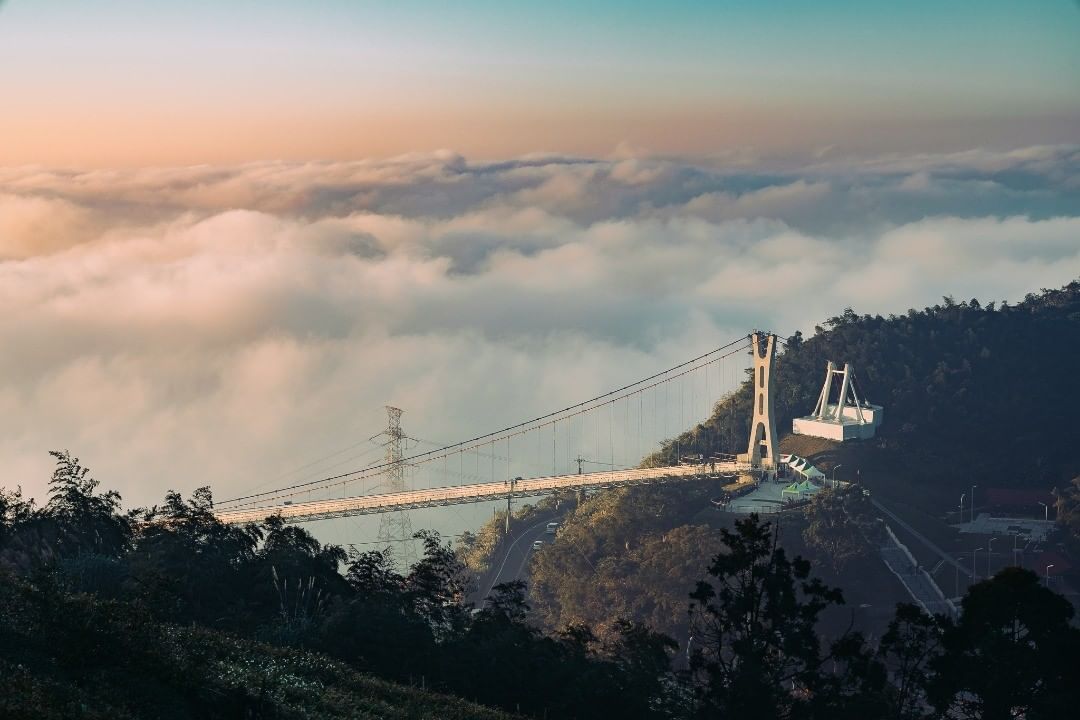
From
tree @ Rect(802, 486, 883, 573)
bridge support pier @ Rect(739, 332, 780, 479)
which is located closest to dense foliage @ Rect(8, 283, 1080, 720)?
tree @ Rect(802, 486, 883, 573)

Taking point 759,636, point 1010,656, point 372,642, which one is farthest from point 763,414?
point 1010,656

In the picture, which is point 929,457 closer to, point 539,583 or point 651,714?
point 539,583

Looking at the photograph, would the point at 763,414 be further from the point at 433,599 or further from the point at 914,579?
the point at 433,599

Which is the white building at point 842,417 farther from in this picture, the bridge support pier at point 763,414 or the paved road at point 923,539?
the paved road at point 923,539

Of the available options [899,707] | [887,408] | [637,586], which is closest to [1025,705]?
[899,707]

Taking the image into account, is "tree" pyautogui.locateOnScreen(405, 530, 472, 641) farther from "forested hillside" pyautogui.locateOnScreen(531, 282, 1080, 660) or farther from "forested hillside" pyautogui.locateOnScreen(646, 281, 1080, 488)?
"forested hillside" pyautogui.locateOnScreen(646, 281, 1080, 488)
